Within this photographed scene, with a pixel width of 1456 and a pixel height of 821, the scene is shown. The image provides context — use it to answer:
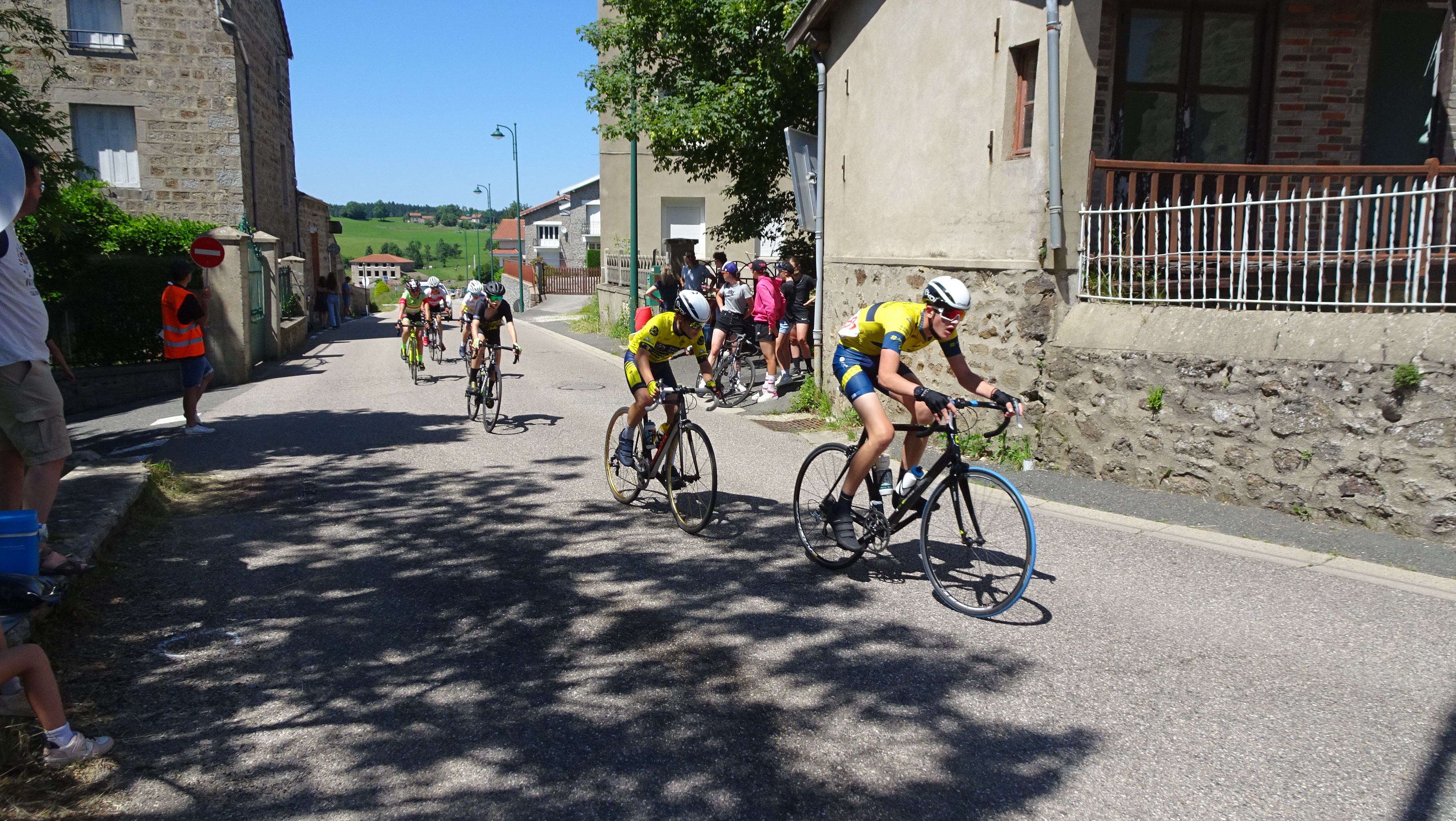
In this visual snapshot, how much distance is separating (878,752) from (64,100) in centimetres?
2470

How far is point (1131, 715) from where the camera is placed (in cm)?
398

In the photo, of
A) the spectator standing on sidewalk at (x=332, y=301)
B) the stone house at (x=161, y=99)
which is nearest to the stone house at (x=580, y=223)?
the spectator standing on sidewalk at (x=332, y=301)

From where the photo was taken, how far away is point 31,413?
4.56 metres

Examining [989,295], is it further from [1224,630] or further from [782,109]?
[782,109]

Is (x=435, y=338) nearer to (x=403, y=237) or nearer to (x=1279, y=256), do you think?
(x=1279, y=256)

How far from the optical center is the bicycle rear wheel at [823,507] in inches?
231

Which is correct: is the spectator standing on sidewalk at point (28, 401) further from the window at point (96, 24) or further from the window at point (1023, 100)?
the window at point (96, 24)

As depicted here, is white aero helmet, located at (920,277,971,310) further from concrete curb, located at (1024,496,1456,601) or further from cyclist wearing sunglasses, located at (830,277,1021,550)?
concrete curb, located at (1024,496,1456,601)

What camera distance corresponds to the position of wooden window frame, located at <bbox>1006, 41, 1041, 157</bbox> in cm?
891

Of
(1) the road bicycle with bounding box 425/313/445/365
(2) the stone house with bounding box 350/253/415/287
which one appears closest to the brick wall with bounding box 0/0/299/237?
(1) the road bicycle with bounding box 425/313/445/365

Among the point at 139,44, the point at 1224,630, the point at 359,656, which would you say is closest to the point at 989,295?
the point at 1224,630

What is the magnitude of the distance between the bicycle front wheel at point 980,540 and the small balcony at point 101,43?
922 inches

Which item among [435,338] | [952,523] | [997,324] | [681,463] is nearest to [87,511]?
[681,463]

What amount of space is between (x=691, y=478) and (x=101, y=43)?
2190cm
